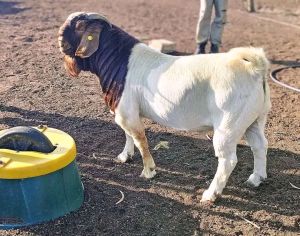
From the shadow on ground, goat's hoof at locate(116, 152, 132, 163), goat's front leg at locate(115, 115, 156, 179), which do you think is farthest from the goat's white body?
the shadow on ground

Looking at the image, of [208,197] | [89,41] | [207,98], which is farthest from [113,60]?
[208,197]

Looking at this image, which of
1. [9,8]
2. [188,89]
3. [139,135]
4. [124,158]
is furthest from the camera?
[9,8]

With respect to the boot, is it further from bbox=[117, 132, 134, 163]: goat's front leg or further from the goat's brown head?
the goat's brown head

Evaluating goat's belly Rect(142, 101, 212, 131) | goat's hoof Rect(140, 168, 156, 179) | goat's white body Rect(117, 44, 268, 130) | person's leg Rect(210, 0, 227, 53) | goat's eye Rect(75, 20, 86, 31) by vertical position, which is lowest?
goat's hoof Rect(140, 168, 156, 179)

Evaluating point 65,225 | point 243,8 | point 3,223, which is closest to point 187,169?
point 65,225

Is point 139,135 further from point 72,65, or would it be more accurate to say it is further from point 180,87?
point 72,65

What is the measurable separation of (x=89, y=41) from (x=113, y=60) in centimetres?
28

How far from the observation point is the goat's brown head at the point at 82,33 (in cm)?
450

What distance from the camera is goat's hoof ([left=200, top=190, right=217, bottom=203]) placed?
4.36 metres

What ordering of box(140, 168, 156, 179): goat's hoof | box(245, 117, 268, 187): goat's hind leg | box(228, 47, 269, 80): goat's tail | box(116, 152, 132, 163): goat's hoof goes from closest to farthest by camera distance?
box(228, 47, 269, 80): goat's tail, box(245, 117, 268, 187): goat's hind leg, box(140, 168, 156, 179): goat's hoof, box(116, 152, 132, 163): goat's hoof

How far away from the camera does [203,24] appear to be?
8.48 meters

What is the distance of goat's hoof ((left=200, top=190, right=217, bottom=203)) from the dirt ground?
0.06 metres

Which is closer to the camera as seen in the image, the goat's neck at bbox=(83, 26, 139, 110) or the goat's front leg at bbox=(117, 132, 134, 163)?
the goat's neck at bbox=(83, 26, 139, 110)

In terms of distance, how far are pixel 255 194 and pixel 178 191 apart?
719mm
